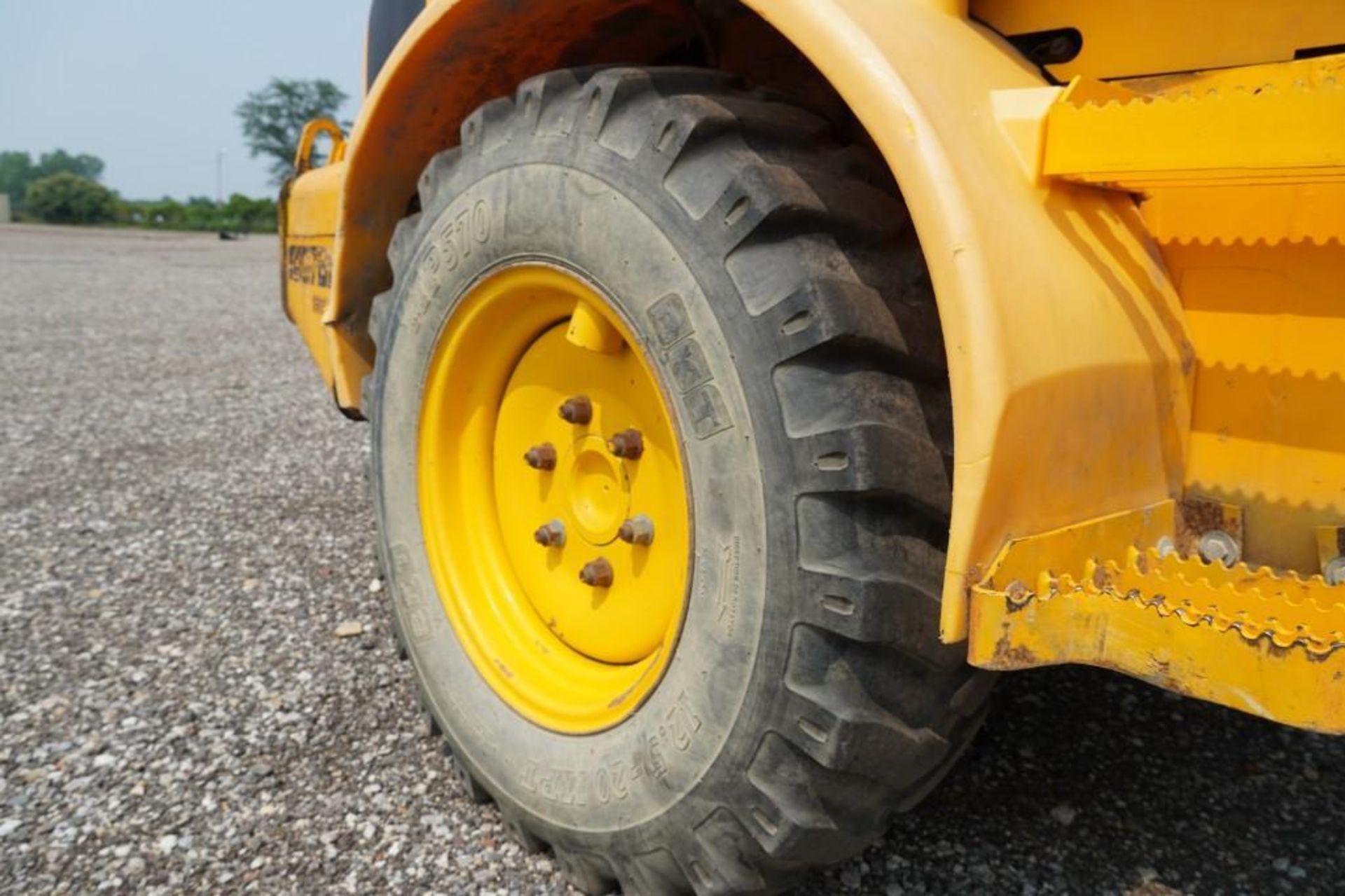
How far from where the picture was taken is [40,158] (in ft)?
326

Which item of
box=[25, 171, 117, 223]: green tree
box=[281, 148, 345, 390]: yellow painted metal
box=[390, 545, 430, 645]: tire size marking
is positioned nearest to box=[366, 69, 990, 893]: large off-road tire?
box=[390, 545, 430, 645]: tire size marking

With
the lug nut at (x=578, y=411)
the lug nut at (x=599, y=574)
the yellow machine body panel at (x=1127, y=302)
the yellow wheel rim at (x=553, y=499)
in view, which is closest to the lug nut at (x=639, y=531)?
the yellow wheel rim at (x=553, y=499)

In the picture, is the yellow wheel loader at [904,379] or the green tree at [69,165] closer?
the yellow wheel loader at [904,379]

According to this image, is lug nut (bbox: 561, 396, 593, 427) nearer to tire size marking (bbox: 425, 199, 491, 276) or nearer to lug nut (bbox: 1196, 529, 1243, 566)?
tire size marking (bbox: 425, 199, 491, 276)

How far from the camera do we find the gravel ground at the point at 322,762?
1938 millimetres

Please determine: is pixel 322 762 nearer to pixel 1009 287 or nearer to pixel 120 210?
pixel 1009 287

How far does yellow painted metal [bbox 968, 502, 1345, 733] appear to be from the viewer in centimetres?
110

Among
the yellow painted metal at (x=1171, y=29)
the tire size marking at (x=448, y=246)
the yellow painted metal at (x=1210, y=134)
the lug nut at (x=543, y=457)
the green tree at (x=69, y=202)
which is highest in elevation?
the yellow painted metal at (x=1171, y=29)

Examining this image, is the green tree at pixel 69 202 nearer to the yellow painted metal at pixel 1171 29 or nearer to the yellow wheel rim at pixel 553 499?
the yellow wheel rim at pixel 553 499

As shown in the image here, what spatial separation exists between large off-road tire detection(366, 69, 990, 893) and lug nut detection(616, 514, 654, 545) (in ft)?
0.88

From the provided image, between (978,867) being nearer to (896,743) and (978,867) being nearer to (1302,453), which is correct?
(896,743)

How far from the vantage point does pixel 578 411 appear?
1925mm

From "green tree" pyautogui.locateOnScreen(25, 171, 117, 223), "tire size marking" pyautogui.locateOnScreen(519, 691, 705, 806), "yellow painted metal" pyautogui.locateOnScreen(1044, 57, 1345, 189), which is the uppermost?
"yellow painted metal" pyautogui.locateOnScreen(1044, 57, 1345, 189)

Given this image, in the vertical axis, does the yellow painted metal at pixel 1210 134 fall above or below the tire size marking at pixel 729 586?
above
